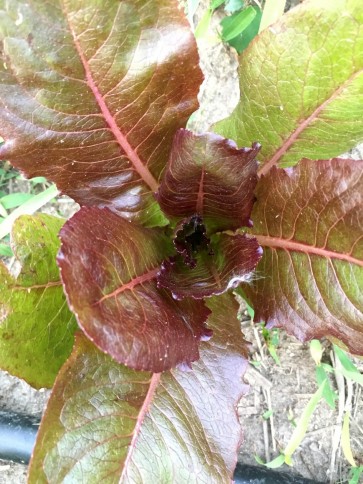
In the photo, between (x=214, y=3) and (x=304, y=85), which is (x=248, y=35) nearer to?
(x=214, y=3)

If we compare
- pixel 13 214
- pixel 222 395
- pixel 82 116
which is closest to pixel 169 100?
pixel 82 116

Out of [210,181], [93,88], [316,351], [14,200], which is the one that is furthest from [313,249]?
[14,200]

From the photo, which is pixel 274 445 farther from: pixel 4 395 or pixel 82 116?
pixel 82 116

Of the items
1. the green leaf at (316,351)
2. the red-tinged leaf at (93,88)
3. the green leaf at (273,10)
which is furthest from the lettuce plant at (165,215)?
the green leaf at (316,351)

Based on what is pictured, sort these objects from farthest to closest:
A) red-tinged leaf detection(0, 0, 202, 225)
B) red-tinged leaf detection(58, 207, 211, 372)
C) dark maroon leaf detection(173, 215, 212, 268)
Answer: dark maroon leaf detection(173, 215, 212, 268) → red-tinged leaf detection(0, 0, 202, 225) → red-tinged leaf detection(58, 207, 211, 372)

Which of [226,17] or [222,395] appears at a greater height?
[226,17]

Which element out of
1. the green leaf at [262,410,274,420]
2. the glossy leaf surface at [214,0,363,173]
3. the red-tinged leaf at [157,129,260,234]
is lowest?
the green leaf at [262,410,274,420]

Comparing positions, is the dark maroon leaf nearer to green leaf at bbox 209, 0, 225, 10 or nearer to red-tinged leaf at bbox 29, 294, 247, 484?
red-tinged leaf at bbox 29, 294, 247, 484

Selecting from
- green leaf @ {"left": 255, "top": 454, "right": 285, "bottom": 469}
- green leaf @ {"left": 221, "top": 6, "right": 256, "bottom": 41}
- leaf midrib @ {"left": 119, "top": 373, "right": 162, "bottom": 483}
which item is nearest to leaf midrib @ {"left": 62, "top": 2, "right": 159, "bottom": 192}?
leaf midrib @ {"left": 119, "top": 373, "right": 162, "bottom": 483}
